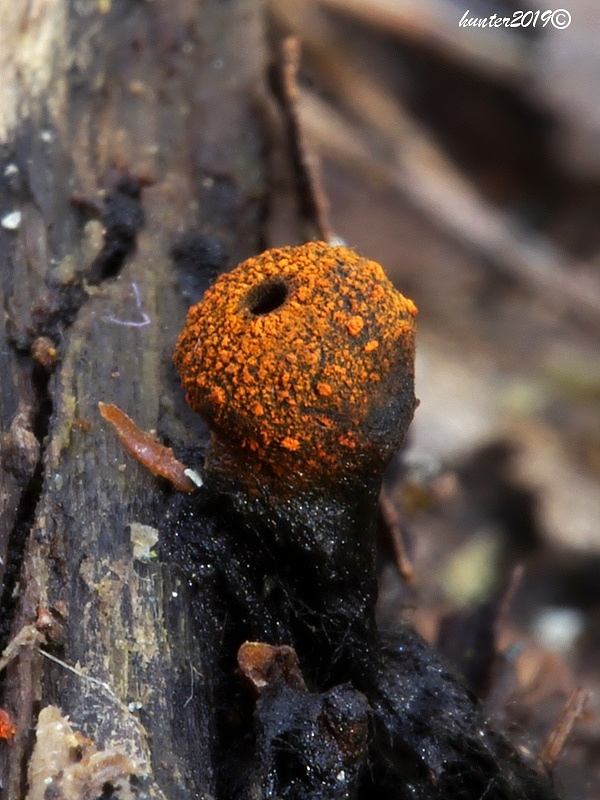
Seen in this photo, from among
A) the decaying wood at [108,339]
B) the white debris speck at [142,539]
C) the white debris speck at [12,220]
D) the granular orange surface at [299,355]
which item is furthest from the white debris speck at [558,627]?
the white debris speck at [12,220]

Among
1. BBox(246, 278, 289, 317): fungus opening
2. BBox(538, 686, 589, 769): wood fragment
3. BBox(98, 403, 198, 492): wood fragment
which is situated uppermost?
BBox(246, 278, 289, 317): fungus opening

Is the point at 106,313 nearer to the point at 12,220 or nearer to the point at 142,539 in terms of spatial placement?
the point at 12,220

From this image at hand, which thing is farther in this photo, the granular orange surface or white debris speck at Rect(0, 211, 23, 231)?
white debris speck at Rect(0, 211, 23, 231)

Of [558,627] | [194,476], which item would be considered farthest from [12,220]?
[558,627]

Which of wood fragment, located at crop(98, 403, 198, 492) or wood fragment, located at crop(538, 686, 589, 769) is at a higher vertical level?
wood fragment, located at crop(98, 403, 198, 492)

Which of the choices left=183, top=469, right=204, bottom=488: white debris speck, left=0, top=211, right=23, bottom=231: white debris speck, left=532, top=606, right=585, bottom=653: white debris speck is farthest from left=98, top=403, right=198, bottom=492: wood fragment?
left=532, top=606, right=585, bottom=653: white debris speck

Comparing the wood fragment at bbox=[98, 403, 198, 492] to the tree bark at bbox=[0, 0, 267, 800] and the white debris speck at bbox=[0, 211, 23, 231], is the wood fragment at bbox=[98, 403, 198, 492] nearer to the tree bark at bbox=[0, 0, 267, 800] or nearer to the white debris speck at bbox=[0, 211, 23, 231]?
the tree bark at bbox=[0, 0, 267, 800]

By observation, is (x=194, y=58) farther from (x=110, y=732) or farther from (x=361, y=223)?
(x=110, y=732)

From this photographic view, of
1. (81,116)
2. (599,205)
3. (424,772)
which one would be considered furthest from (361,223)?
(424,772)
